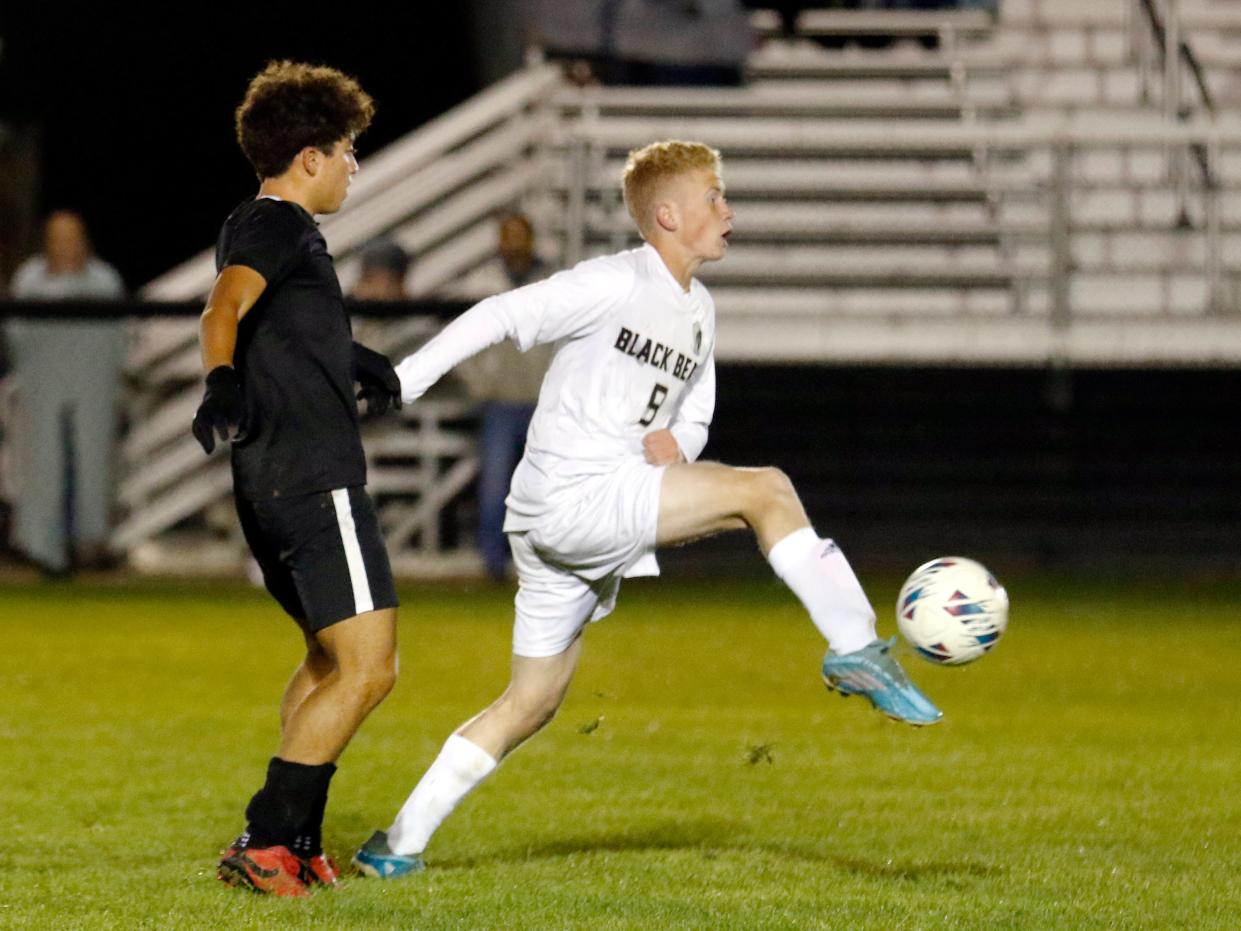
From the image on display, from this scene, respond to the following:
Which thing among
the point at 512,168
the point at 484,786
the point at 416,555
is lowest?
the point at 416,555

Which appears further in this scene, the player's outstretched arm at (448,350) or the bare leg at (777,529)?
the player's outstretched arm at (448,350)

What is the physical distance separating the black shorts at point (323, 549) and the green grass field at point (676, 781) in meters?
0.71

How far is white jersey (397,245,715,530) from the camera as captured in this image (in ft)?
18.2

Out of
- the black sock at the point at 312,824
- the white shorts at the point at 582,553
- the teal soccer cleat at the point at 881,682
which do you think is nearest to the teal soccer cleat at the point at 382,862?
the black sock at the point at 312,824

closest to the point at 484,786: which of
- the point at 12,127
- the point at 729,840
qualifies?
the point at 729,840

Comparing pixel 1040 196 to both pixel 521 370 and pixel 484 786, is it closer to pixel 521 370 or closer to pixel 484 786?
pixel 521 370

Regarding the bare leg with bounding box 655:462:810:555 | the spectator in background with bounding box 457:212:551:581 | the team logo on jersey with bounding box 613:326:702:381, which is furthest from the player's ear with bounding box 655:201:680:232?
the spectator in background with bounding box 457:212:551:581

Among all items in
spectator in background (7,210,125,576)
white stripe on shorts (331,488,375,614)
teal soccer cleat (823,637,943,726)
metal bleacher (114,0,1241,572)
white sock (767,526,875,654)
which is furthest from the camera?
metal bleacher (114,0,1241,572)

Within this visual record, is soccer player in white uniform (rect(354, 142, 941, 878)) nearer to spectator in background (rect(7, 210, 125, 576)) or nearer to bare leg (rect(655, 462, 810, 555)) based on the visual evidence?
bare leg (rect(655, 462, 810, 555))

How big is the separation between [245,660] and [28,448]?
4209 millimetres

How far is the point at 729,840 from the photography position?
20.5ft

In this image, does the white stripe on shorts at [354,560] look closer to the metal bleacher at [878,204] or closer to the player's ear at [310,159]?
the player's ear at [310,159]

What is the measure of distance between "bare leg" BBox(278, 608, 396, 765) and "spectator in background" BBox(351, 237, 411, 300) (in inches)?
347

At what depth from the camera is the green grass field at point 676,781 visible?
536 cm
